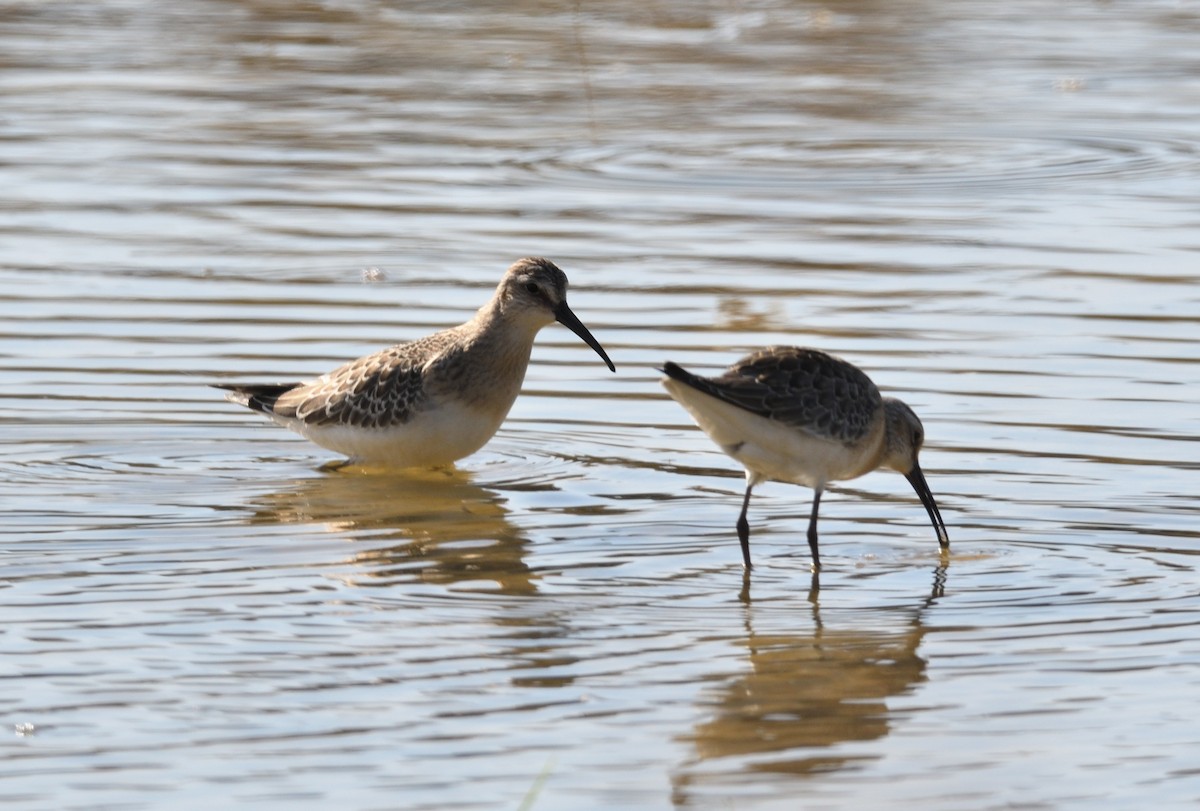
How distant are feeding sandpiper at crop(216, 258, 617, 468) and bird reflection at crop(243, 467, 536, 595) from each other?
0.46 ft

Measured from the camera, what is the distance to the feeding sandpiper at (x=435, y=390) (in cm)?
975

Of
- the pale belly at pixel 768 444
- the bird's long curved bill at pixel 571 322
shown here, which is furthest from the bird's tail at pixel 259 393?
the pale belly at pixel 768 444

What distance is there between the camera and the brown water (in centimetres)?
636

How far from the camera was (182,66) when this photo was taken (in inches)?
772

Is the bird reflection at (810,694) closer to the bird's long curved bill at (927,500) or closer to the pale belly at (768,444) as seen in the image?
the bird's long curved bill at (927,500)

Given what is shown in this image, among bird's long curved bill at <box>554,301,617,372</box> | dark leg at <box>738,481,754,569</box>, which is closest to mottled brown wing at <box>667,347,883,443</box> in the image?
dark leg at <box>738,481,754,569</box>

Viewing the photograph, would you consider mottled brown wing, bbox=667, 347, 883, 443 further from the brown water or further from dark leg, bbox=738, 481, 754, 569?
the brown water

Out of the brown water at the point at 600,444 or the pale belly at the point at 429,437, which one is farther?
the pale belly at the point at 429,437

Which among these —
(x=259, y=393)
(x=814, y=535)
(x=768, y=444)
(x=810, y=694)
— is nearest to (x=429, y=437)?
(x=259, y=393)

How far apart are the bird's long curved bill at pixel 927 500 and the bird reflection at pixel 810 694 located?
53cm

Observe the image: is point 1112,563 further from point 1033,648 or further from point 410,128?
point 410,128

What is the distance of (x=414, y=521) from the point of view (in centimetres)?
910

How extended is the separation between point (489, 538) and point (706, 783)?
112 inches

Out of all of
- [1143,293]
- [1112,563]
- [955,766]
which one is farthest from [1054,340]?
[955,766]
